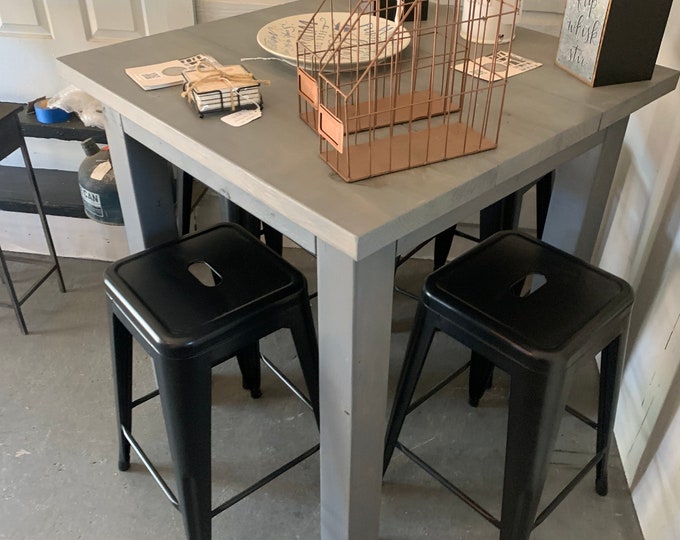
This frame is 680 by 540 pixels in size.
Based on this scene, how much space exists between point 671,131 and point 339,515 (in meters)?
1.10

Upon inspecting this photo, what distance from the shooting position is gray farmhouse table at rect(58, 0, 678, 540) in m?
0.92

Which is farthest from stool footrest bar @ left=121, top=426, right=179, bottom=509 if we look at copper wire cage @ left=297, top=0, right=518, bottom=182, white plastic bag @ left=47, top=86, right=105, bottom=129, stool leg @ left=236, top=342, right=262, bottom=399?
white plastic bag @ left=47, top=86, right=105, bottom=129

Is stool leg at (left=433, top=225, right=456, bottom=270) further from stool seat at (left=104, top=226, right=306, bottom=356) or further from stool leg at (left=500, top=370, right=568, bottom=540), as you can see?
stool leg at (left=500, top=370, right=568, bottom=540)

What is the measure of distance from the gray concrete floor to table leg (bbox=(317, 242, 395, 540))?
0.92 feet

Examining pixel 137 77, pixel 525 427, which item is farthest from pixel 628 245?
pixel 137 77

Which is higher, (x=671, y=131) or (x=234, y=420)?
(x=671, y=131)

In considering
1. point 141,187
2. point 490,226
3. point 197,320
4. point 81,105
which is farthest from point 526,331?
point 81,105

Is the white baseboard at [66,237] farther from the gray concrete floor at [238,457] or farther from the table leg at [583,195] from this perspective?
the table leg at [583,195]

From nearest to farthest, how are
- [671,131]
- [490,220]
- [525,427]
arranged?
[525,427], [671,131], [490,220]

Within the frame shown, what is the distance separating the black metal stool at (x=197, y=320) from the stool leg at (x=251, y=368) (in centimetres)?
35

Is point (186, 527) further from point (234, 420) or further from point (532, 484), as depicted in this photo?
point (532, 484)

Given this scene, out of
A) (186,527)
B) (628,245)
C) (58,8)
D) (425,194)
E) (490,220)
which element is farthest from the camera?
(58,8)

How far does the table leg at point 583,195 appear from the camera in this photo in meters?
1.36

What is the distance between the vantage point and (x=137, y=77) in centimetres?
123
